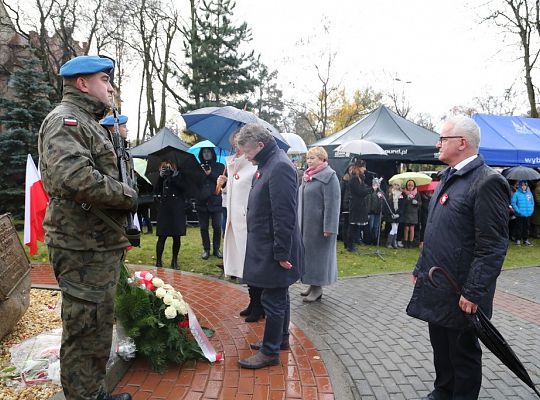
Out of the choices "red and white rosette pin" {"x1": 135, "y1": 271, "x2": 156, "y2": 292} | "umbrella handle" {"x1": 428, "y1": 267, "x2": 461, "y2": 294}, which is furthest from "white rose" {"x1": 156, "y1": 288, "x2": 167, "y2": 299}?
"umbrella handle" {"x1": 428, "y1": 267, "x2": 461, "y2": 294}

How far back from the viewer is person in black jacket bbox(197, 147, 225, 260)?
740 centimetres

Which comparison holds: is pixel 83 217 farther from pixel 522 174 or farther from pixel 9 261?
pixel 522 174

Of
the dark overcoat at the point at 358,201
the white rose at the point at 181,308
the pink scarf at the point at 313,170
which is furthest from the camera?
the dark overcoat at the point at 358,201

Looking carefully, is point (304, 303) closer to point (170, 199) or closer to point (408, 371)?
point (408, 371)

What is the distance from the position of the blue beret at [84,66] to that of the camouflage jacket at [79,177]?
0.10 meters

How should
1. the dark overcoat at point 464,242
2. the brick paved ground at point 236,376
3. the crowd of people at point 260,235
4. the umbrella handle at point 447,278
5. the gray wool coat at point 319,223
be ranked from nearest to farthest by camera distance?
the crowd of people at point 260,235 → the dark overcoat at point 464,242 → the umbrella handle at point 447,278 → the brick paved ground at point 236,376 → the gray wool coat at point 319,223

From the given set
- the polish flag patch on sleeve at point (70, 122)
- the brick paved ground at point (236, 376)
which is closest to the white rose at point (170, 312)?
the brick paved ground at point (236, 376)

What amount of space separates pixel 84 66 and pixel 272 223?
6.00 ft

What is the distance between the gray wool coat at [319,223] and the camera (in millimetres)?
5047

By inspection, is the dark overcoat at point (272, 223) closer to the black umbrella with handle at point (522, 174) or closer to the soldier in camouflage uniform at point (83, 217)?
the soldier in camouflage uniform at point (83, 217)

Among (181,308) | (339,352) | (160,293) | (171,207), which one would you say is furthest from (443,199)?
(171,207)

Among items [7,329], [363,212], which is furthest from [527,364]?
[363,212]

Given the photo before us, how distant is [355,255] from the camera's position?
8812 millimetres

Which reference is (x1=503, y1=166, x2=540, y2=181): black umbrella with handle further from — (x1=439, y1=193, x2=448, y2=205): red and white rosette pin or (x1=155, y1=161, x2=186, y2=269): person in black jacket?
(x1=439, y1=193, x2=448, y2=205): red and white rosette pin
